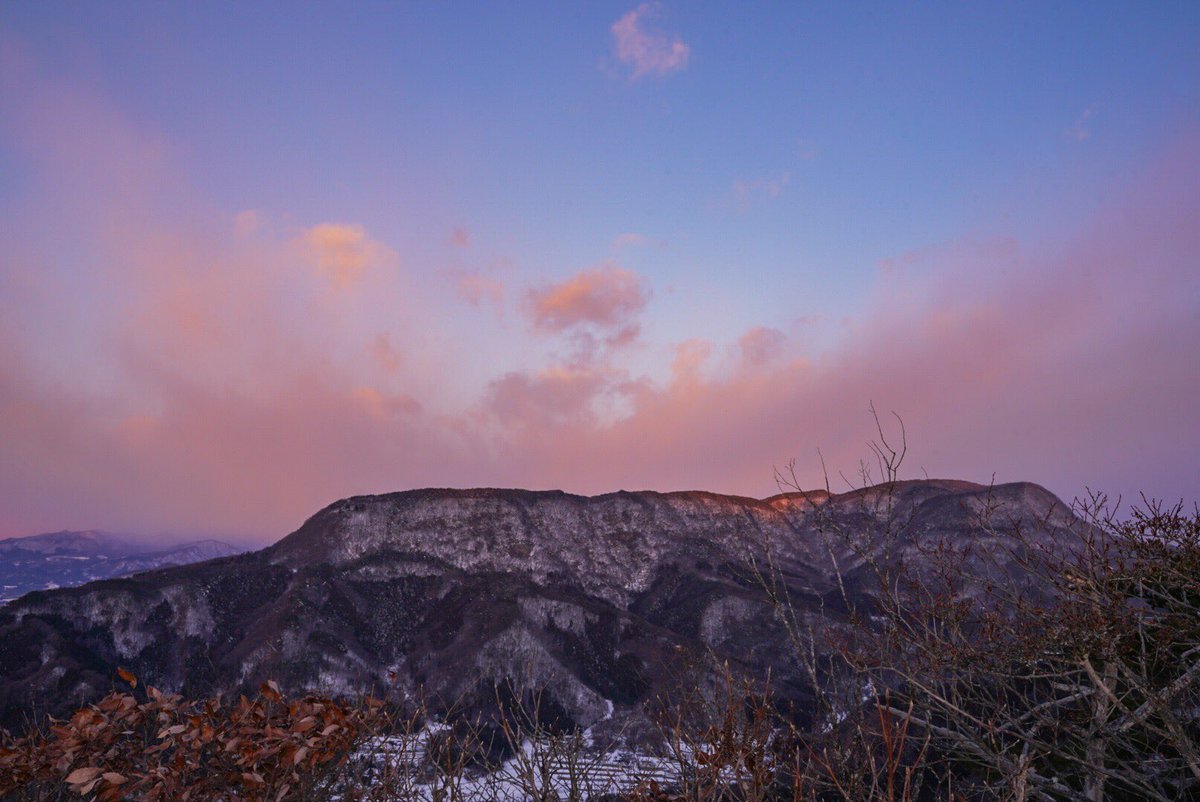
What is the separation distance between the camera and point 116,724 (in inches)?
184

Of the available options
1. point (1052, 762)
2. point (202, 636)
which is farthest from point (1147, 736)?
point (202, 636)

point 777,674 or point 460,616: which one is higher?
point 460,616

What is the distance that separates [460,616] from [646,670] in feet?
75.6

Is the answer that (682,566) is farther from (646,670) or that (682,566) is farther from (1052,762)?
(1052,762)

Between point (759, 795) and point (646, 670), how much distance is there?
69.4m

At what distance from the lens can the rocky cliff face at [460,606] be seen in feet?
210

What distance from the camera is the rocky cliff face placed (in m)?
64.1

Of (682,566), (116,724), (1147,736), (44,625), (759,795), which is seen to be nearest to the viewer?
(759,795)

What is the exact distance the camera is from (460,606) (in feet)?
255

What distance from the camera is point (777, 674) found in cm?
7294

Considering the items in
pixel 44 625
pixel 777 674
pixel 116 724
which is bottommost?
pixel 777 674

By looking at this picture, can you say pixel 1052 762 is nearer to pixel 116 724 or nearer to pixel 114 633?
pixel 116 724

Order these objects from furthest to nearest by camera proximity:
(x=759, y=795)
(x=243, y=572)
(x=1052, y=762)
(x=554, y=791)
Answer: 1. (x=243, y=572)
2. (x=1052, y=762)
3. (x=554, y=791)
4. (x=759, y=795)

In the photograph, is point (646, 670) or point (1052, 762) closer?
point (1052, 762)
